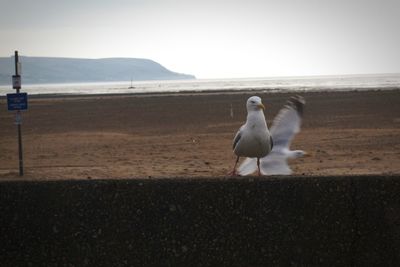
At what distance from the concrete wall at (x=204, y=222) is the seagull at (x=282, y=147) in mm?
2780

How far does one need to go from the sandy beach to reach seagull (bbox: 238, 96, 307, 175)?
900 mm

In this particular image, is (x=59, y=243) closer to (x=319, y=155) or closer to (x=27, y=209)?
(x=27, y=209)

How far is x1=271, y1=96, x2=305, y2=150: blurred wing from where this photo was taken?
7.10 m

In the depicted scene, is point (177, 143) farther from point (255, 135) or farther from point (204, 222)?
point (204, 222)

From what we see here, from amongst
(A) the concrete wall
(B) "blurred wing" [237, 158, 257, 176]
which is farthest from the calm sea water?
(A) the concrete wall

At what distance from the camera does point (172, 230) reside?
12.7 ft

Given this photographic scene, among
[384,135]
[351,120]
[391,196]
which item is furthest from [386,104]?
[391,196]

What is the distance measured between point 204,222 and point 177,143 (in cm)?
1226

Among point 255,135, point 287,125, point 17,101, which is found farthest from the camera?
point 17,101

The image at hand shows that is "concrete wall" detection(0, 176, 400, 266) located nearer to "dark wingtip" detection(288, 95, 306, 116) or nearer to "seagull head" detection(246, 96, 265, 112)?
"seagull head" detection(246, 96, 265, 112)

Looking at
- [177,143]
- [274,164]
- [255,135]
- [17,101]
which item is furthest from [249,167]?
[177,143]

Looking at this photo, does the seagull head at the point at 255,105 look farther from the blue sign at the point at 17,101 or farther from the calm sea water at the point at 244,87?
the calm sea water at the point at 244,87

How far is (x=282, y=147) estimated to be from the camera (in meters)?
7.03

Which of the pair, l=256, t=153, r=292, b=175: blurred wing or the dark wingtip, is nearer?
l=256, t=153, r=292, b=175: blurred wing
